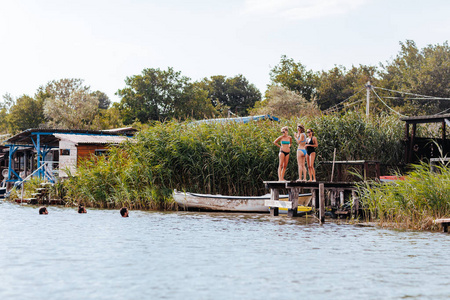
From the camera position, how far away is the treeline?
55188 mm

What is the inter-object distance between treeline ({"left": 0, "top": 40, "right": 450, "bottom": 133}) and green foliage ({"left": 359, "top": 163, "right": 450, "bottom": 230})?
1438 inches

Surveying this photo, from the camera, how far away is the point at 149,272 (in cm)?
1020

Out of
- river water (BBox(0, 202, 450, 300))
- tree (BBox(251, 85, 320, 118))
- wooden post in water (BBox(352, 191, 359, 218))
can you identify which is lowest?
river water (BBox(0, 202, 450, 300))

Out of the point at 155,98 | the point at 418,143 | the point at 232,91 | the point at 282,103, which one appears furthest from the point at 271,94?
the point at 418,143

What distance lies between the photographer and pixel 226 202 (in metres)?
22.2

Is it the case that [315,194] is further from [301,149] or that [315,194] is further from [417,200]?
[417,200]

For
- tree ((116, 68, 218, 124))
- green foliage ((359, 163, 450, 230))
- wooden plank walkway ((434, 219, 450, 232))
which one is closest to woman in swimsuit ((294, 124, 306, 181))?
green foliage ((359, 163, 450, 230))

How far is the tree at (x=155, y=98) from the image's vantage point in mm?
66188

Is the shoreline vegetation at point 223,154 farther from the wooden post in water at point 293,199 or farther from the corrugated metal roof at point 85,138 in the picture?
the corrugated metal roof at point 85,138

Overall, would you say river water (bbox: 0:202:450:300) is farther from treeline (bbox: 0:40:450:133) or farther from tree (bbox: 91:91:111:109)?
tree (bbox: 91:91:111:109)

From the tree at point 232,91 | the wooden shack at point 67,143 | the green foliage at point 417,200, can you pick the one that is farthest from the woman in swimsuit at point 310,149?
the tree at point 232,91

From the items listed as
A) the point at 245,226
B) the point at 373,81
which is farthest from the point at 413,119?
the point at 373,81

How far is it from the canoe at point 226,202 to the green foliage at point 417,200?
189 inches

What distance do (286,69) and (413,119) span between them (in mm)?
49631
